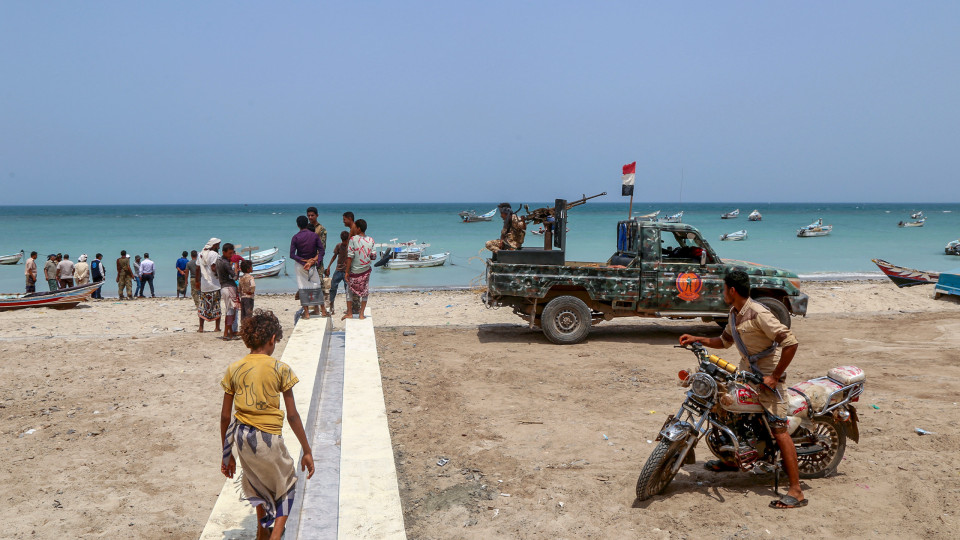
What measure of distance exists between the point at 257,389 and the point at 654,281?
7.90m

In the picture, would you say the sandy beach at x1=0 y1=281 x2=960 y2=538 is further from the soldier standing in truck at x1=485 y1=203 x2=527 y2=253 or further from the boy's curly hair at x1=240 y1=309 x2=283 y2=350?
the soldier standing in truck at x1=485 y1=203 x2=527 y2=253

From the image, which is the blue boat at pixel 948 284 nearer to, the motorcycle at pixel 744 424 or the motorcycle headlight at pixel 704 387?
→ the motorcycle at pixel 744 424

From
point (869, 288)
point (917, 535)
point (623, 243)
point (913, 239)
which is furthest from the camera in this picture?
point (913, 239)

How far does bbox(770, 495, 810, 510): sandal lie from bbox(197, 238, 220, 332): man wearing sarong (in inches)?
328

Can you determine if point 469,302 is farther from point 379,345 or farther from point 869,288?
point 869,288

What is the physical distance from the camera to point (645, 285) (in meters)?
10.1

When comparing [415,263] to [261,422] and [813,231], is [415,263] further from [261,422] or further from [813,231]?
[813,231]

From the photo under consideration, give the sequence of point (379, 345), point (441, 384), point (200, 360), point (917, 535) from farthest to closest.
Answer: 1. point (379, 345)
2. point (200, 360)
3. point (441, 384)
4. point (917, 535)

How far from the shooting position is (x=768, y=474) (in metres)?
4.87

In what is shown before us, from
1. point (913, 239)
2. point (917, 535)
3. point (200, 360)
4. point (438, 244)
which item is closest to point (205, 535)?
point (917, 535)

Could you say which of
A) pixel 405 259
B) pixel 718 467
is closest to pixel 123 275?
pixel 405 259

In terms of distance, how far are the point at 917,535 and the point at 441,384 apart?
198 inches

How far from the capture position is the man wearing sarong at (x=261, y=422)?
10.9 ft

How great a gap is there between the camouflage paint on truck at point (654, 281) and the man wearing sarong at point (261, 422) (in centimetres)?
685
